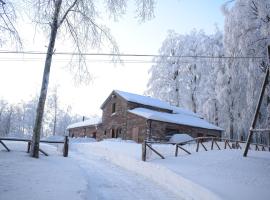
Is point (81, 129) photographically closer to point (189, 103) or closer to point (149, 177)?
point (189, 103)

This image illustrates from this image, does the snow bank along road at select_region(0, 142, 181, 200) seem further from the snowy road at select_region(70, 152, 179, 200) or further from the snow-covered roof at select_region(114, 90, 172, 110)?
the snow-covered roof at select_region(114, 90, 172, 110)

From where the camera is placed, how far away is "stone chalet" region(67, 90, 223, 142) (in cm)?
2641

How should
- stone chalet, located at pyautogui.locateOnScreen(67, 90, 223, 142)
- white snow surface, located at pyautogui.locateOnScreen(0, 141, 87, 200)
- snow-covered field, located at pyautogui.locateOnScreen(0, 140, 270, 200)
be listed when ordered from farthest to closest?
stone chalet, located at pyautogui.locateOnScreen(67, 90, 223, 142) < snow-covered field, located at pyautogui.locateOnScreen(0, 140, 270, 200) < white snow surface, located at pyautogui.locateOnScreen(0, 141, 87, 200)

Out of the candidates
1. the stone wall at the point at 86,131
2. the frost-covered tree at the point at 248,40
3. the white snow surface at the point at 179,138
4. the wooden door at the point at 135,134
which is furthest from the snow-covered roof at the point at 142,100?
the frost-covered tree at the point at 248,40

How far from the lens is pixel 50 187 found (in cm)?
700

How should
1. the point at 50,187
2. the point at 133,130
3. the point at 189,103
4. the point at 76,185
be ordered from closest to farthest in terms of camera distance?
the point at 50,187, the point at 76,185, the point at 133,130, the point at 189,103

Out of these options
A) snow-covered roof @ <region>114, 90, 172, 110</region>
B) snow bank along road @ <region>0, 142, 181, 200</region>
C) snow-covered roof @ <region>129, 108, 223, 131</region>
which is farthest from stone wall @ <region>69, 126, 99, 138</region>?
snow bank along road @ <region>0, 142, 181, 200</region>

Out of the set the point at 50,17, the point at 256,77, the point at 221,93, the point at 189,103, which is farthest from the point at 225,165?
the point at 189,103

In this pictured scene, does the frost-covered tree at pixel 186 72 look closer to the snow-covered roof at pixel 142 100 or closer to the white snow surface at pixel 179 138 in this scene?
the snow-covered roof at pixel 142 100

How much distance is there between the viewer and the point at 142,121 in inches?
1059

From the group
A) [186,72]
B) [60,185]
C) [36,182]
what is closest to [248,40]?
[60,185]

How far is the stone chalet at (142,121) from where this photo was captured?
26406 mm

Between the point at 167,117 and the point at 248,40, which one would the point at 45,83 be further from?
the point at 167,117

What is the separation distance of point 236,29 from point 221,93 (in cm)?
937
